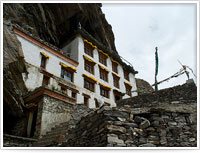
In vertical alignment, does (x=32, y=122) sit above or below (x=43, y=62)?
below

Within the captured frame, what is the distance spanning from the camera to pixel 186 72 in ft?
42.9

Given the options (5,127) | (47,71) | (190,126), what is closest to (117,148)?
(190,126)

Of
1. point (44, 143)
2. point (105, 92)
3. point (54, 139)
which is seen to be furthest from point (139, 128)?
point (105, 92)

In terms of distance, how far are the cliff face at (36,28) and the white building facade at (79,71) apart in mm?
2402

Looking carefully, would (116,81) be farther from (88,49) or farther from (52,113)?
(52,113)

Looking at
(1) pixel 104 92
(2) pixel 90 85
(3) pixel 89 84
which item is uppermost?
(3) pixel 89 84

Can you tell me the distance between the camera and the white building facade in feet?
56.0

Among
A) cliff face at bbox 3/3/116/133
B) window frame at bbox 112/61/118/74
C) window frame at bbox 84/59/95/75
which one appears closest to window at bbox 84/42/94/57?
window frame at bbox 84/59/95/75

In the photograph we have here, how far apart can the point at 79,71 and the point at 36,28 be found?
7.44 m

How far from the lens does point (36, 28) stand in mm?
22234

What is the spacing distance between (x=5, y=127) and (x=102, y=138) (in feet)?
28.7

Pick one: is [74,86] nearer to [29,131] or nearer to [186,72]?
[29,131]

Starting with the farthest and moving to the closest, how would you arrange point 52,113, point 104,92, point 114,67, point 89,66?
point 114,67 < point 104,92 < point 89,66 < point 52,113

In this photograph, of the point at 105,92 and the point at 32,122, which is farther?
the point at 105,92
